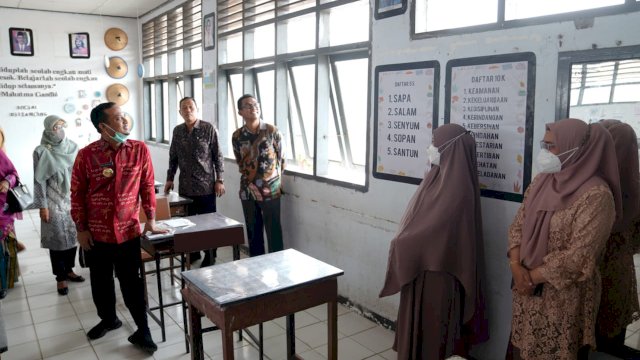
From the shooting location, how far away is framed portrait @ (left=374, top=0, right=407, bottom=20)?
279 centimetres

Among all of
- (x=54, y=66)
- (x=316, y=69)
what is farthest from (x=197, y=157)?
(x=54, y=66)

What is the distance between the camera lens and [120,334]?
121 inches

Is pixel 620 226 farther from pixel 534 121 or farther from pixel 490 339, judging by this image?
pixel 490 339

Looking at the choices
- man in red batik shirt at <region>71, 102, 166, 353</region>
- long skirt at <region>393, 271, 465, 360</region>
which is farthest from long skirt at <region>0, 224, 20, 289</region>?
long skirt at <region>393, 271, 465, 360</region>

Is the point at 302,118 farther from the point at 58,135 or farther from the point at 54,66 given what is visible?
the point at 54,66

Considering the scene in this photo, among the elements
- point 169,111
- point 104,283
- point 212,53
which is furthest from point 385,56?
point 169,111

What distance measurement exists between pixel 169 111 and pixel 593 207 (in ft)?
19.9

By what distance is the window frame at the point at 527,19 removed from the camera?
1.86 meters

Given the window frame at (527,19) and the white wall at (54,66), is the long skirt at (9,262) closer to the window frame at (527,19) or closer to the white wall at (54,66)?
the window frame at (527,19)

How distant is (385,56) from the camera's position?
117 inches

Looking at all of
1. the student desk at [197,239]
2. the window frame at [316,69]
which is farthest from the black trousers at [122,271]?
the window frame at [316,69]

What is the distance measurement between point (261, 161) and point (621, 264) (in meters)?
2.48

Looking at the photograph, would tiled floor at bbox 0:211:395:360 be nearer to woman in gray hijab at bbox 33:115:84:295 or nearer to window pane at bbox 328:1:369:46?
woman in gray hijab at bbox 33:115:84:295

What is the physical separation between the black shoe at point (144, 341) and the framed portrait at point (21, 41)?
569 cm
